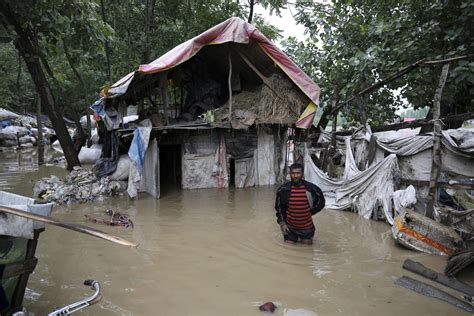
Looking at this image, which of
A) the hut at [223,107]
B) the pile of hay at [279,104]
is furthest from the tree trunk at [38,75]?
the pile of hay at [279,104]

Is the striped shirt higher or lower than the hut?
lower

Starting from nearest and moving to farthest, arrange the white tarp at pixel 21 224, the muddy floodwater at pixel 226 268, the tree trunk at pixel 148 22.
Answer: the white tarp at pixel 21 224 → the muddy floodwater at pixel 226 268 → the tree trunk at pixel 148 22

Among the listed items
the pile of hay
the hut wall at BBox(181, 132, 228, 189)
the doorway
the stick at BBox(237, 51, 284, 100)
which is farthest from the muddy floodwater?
the doorway

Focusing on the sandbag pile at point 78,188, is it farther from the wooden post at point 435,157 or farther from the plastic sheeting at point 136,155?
the wooden post at point 435,157

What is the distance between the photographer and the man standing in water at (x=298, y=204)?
236 inches

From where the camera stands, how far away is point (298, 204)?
6.00 metres

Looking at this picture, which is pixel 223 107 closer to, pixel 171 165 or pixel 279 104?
pixel 279 104

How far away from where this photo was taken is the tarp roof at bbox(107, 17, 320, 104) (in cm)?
972

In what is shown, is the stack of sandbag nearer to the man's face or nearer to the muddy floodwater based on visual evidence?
the muddy floodwater

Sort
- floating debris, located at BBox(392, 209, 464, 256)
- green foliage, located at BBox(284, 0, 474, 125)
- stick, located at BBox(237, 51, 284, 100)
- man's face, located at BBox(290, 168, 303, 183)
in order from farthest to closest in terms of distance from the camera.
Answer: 1. stick, located at BBox(237, 51, 284, 100)
2. green foliage, located at BBox(284, 0, 474, 125)
3. man's face, located at BBox(290, 168, 303, 183)
4. floating debris, located at BBox(392, 209, 464, 256)

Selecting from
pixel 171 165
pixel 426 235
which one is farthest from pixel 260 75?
pixel 426 235

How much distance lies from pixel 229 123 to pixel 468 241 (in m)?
7.10

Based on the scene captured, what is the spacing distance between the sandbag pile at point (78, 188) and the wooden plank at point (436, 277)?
771cm

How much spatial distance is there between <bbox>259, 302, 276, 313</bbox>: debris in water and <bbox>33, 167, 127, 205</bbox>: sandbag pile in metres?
7.00
